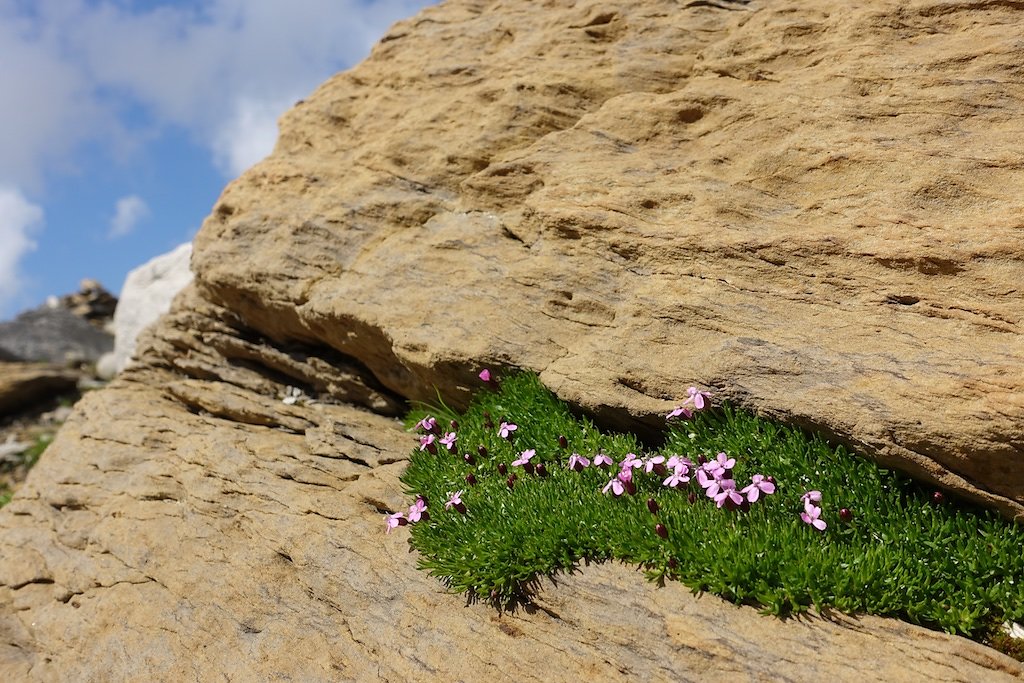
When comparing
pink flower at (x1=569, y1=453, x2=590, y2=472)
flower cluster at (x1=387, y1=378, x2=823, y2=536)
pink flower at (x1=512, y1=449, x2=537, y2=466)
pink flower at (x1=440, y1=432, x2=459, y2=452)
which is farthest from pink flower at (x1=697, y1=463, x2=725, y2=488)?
pink flower at (x1=440, y1=432, x2=459, y2=452)

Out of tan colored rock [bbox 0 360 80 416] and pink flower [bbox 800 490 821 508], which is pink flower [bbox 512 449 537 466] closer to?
pink flower [bbox 800 490 821 508]

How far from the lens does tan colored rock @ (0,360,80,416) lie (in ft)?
61.7

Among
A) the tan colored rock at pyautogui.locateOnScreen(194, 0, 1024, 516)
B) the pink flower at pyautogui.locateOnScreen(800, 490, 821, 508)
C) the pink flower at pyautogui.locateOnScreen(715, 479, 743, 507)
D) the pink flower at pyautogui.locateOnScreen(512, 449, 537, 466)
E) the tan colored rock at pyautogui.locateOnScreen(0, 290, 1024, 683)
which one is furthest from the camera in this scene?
the pink flower at pyautogui.locateOnScreen(512, 449, 537, 466)

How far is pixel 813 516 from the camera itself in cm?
519

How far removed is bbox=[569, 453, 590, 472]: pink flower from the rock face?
54cm

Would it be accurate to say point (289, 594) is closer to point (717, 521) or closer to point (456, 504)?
point (456, 504)

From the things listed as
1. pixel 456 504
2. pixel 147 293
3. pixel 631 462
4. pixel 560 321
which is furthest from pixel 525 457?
pixel 147 293

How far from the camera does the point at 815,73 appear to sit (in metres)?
7.57

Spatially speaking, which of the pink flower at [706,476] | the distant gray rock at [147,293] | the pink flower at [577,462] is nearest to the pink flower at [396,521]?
the pink flower at [577,462]

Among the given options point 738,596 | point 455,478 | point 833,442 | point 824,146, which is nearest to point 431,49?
point 824,146

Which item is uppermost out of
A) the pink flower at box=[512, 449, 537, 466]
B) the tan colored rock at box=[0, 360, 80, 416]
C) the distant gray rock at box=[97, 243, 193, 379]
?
the distant gray rock at box=[97, 243, 193, 379]

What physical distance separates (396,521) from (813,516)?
10.7ft

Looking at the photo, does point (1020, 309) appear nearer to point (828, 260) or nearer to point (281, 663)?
point (828, 260)

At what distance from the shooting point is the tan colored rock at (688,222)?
18.6ft
